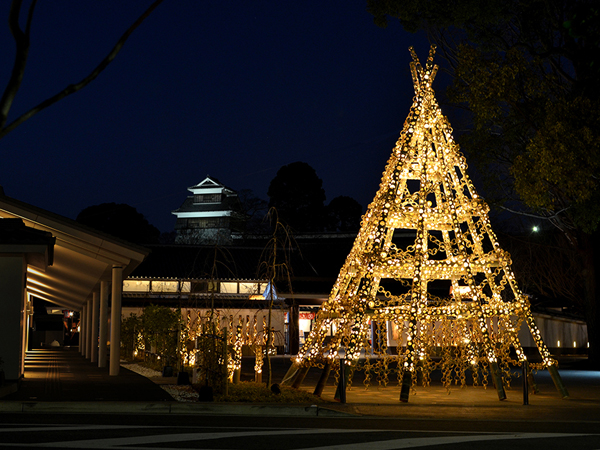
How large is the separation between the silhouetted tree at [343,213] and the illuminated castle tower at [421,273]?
49164 mm

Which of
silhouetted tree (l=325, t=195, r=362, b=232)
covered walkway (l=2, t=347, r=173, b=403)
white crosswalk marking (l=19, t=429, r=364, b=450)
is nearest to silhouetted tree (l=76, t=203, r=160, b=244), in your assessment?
silhouetted tree (l=325, t=195, r=362, b=232)

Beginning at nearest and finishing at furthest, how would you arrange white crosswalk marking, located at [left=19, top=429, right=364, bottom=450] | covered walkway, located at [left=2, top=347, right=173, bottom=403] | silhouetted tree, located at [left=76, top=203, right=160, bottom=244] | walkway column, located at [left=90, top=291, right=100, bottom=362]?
white crosswalk marking, located at [left=19, top=429, right=364, bottom=450] < covered walkway, located at [left=2, top=347, right=173, bottom=403] < walkway column, located at [left=90, top=291, right=100, bottom=362] < silhouetted tree, located at [left=76, top=203, right=160, bottom=244]

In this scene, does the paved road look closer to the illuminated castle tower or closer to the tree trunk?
the illuminated castle tower

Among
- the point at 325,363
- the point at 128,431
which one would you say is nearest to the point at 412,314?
the point at 325,363

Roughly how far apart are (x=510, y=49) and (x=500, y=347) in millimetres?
7548

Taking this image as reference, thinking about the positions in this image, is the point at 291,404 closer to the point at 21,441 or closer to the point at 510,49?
the point at 21,441

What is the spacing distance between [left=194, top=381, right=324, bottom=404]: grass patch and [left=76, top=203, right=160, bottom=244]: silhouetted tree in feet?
156

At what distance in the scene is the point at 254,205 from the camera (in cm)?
7288

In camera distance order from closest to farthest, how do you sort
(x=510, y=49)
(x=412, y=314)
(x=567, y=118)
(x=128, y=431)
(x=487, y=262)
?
(x=128, y=431) < (x=412, y=314) < (x=487, y=262) < (x=567, y=118) < (x=510, y=49)

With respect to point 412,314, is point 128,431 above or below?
below

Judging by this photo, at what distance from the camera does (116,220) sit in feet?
199

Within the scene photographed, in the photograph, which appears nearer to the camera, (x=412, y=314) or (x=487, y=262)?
(x=412, y=314)

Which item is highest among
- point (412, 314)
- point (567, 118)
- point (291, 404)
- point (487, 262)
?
point (567, 118)

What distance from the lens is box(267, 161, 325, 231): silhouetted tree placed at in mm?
62656
